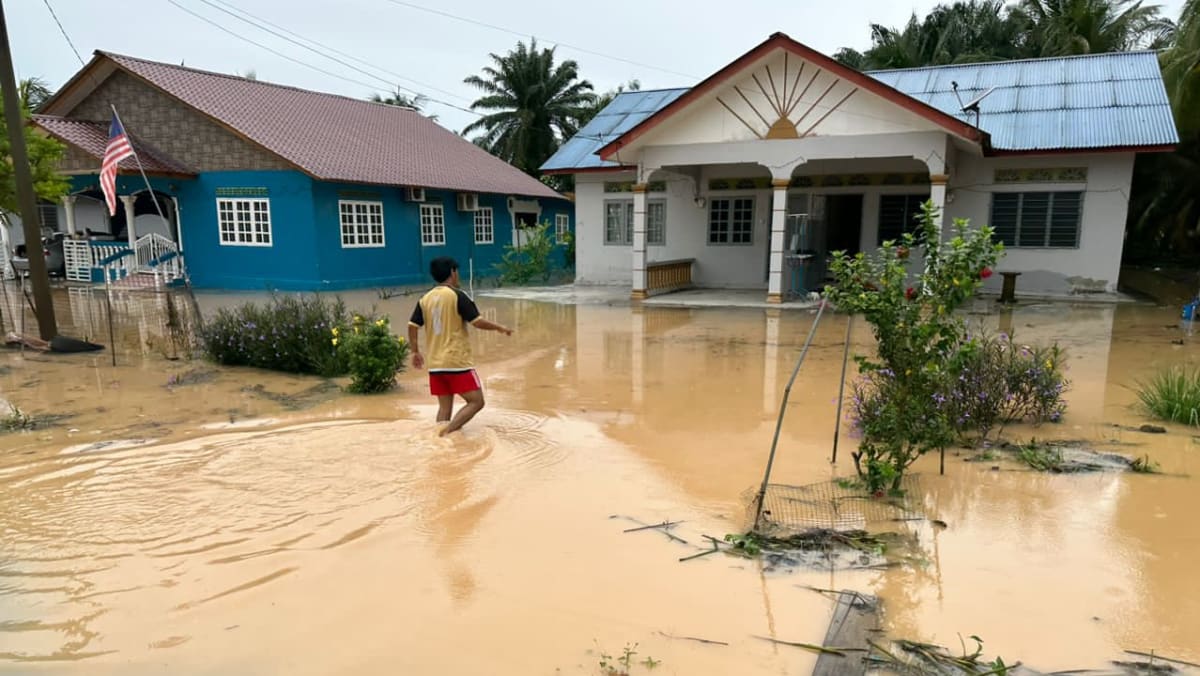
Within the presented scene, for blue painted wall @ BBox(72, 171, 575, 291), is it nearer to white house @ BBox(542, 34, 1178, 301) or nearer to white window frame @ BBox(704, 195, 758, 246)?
white house @ BBox(542, 34, 1178, 301)

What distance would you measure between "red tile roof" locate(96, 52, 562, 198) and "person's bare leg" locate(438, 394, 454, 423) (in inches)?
535

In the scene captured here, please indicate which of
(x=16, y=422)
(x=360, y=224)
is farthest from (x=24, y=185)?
(x=360, y=224)

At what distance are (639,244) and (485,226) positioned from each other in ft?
33.2

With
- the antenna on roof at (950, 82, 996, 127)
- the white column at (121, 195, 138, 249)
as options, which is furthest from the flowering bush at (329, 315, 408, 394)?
the white column at (121, 195, 138, 249)

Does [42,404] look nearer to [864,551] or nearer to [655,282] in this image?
[864,551]

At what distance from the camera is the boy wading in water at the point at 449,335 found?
20.1ft

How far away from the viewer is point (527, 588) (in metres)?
3.73

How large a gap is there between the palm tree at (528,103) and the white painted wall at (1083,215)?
79.6ft

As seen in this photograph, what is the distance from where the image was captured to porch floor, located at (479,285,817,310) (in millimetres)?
16062

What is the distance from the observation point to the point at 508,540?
170 inches

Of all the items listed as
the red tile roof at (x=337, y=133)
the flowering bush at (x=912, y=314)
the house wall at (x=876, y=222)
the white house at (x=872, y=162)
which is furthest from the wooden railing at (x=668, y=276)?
Answer: the flowering bush at (x=912, y=314)

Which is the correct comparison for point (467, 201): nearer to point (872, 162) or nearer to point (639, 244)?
point (639, 244)

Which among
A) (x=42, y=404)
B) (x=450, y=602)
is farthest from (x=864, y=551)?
(x=42, y=404)

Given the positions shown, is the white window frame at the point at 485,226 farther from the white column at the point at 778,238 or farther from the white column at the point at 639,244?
the white column at the point at 778,238
